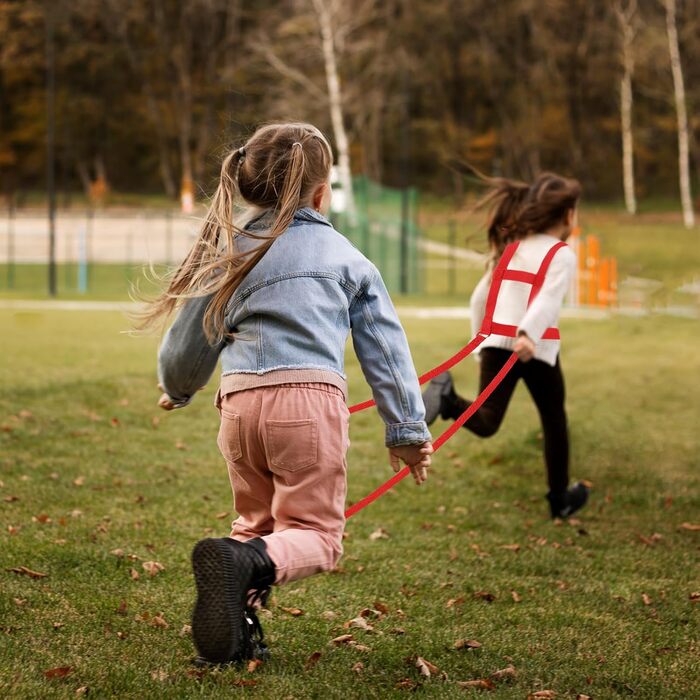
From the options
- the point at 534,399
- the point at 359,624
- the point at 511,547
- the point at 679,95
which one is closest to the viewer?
the point at 359,624

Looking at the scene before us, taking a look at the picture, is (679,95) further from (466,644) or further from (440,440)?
(466,644)

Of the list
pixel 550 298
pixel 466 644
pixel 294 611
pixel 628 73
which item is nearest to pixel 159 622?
pixel 294 611

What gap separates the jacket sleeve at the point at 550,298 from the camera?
210 inches

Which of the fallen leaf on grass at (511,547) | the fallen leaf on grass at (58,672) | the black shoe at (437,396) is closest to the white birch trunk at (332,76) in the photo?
the black shoe at (437,396)

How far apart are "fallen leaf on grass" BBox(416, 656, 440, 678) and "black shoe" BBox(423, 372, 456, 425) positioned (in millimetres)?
1990

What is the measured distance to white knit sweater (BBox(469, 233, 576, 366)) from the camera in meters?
5.52

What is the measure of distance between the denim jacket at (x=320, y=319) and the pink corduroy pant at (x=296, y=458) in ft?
0.32

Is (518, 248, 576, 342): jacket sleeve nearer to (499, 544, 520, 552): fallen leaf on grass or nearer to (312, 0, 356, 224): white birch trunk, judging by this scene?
(499, 544, 520, 552): fallen leaf on grass

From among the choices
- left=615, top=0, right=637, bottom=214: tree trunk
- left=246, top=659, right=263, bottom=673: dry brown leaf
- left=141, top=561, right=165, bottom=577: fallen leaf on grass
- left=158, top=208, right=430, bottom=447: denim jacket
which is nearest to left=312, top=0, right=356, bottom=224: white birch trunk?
left=615, top=0, right=637, bottom=214: tree trunk

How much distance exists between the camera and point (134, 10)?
5497cm

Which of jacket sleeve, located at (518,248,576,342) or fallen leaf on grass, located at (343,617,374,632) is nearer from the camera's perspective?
fallen leaf on grass, located at (343,617,374,632)

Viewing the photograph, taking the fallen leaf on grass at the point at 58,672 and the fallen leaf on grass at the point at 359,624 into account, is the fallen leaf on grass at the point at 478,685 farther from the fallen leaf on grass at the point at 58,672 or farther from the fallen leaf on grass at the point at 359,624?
the fallen leaf on grass at the point at 58,672

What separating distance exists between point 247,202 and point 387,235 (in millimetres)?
24775

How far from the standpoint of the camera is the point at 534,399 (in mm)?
5930
